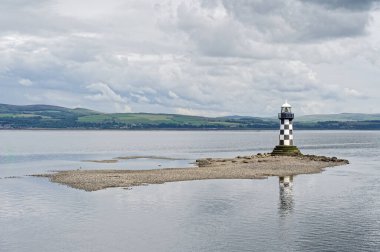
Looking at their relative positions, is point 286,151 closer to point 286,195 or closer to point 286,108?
point 286,108

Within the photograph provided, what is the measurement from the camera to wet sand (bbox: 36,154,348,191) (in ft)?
182

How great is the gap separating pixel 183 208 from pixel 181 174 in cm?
2323

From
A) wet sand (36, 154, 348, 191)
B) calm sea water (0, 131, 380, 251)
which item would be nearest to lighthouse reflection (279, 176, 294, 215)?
calm sea water (0, 131, 380, 251)

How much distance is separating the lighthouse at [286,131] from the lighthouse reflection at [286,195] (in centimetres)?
2654

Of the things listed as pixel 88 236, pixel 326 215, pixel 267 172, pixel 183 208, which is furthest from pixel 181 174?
pixel 88 236

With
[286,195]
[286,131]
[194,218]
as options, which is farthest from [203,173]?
[286,131]

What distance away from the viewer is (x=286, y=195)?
46.0 meters

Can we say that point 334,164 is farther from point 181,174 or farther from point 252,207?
point 252,207

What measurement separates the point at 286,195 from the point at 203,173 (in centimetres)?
1920

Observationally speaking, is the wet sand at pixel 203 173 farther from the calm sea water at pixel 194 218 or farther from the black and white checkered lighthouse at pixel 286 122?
the black and white checkered lighthouse at pixel 286 122

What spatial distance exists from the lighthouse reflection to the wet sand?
3.81 m

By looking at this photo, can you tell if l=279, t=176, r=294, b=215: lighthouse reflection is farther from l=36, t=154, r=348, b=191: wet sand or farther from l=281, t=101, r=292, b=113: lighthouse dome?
l=281, t=101, r=292, b=113: lighthouse dome

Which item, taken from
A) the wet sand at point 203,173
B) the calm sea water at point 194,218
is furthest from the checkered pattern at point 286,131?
the calm sea water at point 194,218

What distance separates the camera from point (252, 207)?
1559 inches
